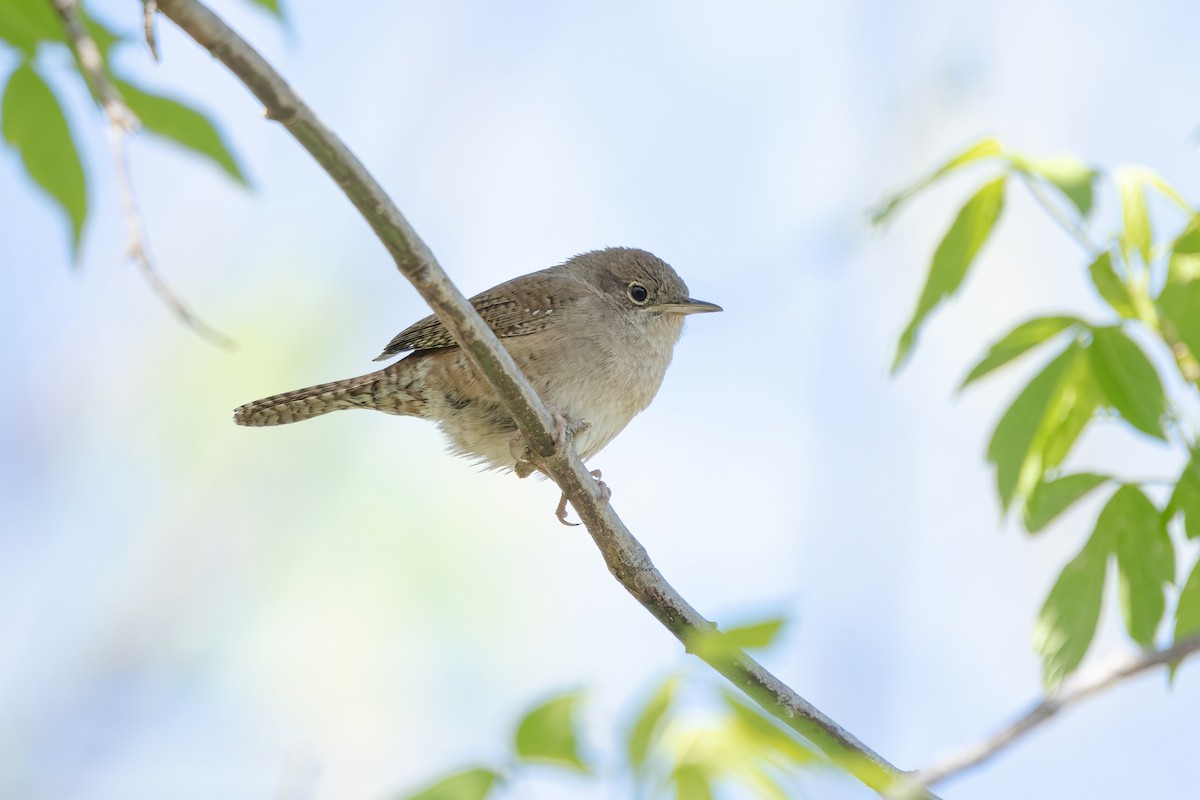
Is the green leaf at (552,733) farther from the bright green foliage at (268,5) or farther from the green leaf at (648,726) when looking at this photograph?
the bright green foliage at (268,5)

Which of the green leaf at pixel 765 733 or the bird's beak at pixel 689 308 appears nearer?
the green leaf at pixel 765 733

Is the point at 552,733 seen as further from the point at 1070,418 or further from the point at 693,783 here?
the point at 1070,418

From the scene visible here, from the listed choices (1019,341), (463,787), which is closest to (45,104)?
(463,787)

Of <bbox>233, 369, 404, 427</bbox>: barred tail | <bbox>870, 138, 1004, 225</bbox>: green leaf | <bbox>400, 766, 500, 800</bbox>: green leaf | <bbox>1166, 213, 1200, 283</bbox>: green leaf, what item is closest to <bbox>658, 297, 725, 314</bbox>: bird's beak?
<bbox>233, 369, 404, 427</bbox>: barred tail

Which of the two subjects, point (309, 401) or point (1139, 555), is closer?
point (1139, 555)

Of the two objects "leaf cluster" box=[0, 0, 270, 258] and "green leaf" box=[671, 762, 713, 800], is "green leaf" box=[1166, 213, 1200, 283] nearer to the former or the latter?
"green leaf" box=[671, 762, 713, 800]

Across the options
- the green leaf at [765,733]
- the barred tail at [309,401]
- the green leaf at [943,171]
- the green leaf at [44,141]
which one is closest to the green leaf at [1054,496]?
the green leaf at [943,171]

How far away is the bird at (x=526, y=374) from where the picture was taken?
4609 mm

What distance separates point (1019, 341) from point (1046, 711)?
152 centimetres

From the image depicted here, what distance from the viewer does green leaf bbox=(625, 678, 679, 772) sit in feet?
5.42

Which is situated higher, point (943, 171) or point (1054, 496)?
point (943, 171)

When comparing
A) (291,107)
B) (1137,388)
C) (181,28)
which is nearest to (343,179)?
(291,107)

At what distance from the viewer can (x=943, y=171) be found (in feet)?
9.21

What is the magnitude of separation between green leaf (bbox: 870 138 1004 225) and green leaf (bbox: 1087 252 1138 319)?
0.36 m
